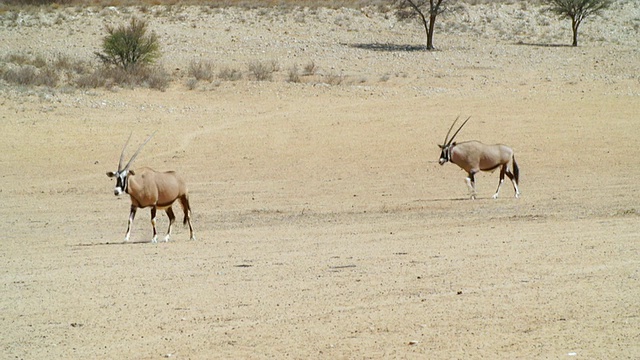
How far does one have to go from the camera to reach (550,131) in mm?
33156

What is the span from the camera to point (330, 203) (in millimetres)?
22438

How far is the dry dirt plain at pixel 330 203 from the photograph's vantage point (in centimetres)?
964

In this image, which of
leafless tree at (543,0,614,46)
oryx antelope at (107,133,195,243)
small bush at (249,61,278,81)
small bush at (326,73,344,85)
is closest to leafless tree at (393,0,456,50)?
leafless tree at (543,0,614,46)

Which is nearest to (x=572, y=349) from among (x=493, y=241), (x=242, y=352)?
(x=242, y=352)

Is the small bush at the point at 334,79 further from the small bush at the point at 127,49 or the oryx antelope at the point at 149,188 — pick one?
the oryx antelope at the point at 149,188

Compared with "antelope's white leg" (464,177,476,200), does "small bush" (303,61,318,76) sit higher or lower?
higher

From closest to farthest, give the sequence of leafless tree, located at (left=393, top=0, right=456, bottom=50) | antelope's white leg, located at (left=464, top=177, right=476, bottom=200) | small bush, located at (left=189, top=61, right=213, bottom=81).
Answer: antelope's white leg, located at (left=464, top=177, right=476, bottom=200), small bush, located at (left=189, top=61, right=213, bottom=81), leafless tree, located at (left=393, top=0, right=456, bottom=50)

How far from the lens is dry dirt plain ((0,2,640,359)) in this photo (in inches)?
380

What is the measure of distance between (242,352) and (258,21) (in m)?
47.7

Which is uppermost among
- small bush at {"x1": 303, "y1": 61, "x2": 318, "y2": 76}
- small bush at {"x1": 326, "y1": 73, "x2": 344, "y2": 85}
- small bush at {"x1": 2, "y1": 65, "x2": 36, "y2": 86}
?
small bush at {"x1": 2, "y1": 65, "x2": 36, "y2": 86}

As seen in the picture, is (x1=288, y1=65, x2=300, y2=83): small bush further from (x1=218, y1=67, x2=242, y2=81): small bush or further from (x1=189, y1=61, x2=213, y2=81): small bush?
(x1=189, y1=61, x2=213, y2=81): small bush

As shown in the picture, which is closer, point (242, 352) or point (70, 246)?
point (242, 352)

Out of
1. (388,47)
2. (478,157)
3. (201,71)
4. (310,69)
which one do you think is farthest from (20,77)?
→ (388,47)

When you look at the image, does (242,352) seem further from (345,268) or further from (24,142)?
(24,142)
